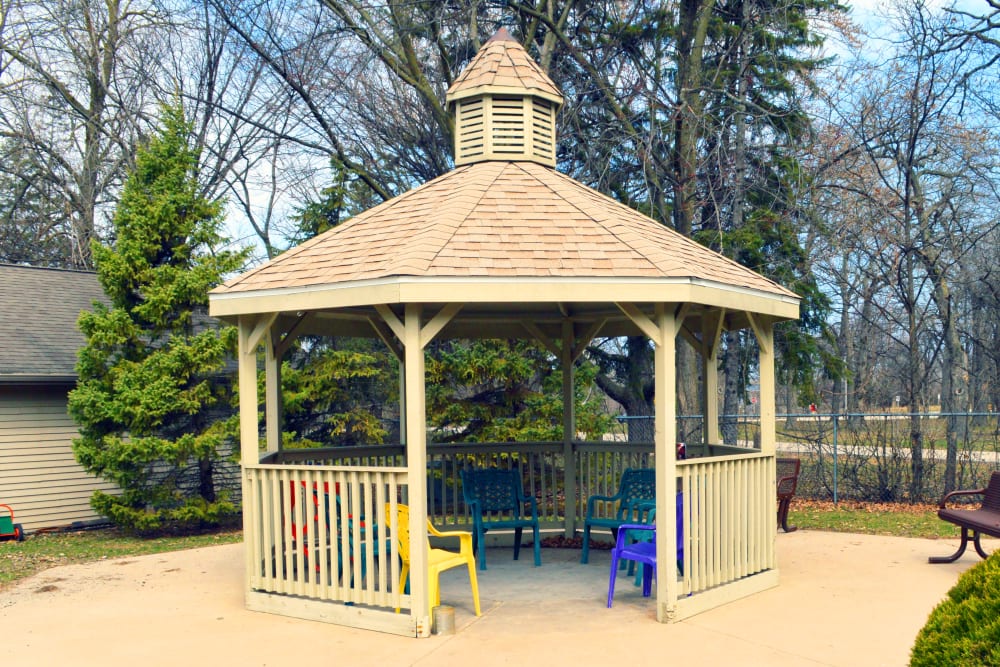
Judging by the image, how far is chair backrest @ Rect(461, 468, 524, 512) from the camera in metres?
8.55

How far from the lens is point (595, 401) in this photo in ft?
42.4

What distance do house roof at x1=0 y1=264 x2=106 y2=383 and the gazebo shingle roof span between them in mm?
6546

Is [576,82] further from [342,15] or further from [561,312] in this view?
[561,312]

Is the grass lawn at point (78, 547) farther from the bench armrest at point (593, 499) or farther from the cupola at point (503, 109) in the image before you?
the cupola at point (503, 109)

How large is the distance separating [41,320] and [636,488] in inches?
392

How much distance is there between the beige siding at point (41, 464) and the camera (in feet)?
39.6

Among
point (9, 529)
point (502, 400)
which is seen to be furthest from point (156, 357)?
point (502, 400)

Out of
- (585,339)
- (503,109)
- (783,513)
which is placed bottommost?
(783,513)

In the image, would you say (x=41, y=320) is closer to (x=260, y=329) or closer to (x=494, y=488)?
(x=260, y=329)

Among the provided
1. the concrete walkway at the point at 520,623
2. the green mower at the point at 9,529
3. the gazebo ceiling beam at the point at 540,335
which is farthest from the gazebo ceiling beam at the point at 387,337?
the green mower at the point at 9,529

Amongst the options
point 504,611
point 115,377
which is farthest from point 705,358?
point 115,377

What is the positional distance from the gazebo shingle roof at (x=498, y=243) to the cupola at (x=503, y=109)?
38 centimetres

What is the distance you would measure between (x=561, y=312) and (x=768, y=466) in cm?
308

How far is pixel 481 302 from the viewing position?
6336 mm
